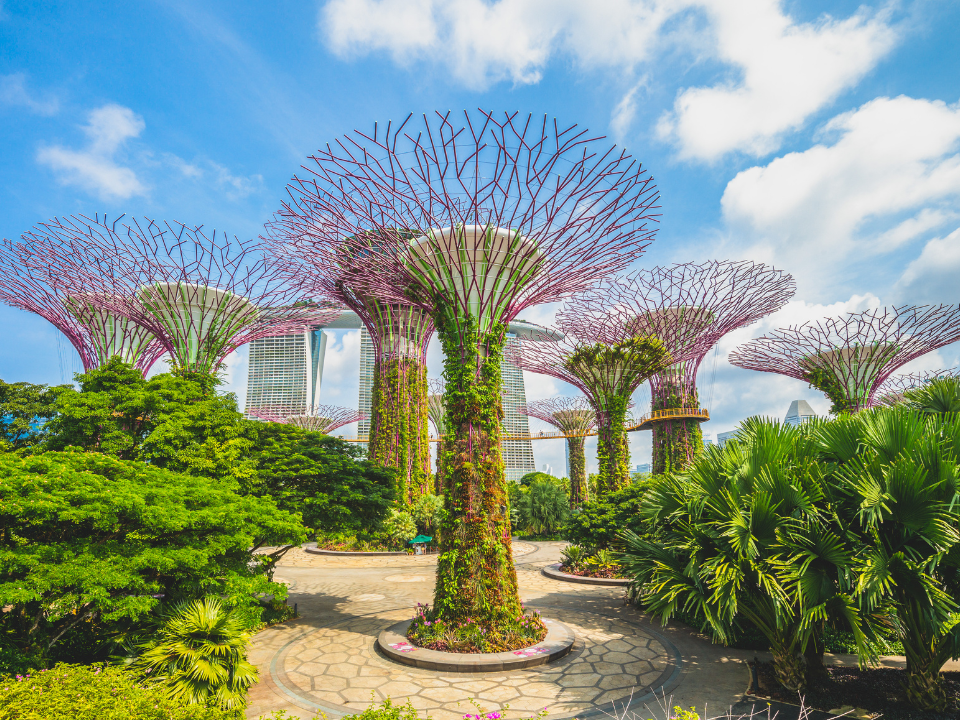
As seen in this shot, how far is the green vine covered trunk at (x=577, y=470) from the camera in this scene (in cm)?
3934

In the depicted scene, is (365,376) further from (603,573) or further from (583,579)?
(583,579)

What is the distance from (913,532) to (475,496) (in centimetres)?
607

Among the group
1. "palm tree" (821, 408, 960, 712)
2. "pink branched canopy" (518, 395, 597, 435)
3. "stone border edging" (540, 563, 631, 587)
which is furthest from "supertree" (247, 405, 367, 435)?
"palm tree" (821, 408, 960, 712)

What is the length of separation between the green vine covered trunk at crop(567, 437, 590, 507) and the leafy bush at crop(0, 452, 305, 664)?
3316 centimetres

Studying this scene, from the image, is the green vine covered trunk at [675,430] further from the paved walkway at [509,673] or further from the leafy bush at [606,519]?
the paved walkway at [509,673]

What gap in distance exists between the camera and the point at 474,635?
8.64m

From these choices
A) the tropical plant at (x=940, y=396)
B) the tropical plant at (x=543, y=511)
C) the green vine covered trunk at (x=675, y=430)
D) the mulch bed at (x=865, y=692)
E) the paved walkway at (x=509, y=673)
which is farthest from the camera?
the tropical plant at (x=543, y=511)

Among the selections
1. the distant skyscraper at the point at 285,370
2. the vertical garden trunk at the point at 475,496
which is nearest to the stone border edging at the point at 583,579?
the vertical garden trunk at the point at 475,496

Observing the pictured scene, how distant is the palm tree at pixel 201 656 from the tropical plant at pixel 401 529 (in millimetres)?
15374

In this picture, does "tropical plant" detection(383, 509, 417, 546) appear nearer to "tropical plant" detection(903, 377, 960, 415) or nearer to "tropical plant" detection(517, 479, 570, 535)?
"tropical plant" detection(517, 479, 570, 535)

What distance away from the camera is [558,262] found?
33.4 ft

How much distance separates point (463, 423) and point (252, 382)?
7845 cm

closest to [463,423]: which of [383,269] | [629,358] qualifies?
[383,269]

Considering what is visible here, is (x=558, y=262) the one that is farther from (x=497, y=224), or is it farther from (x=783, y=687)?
(x=783, y=687)
